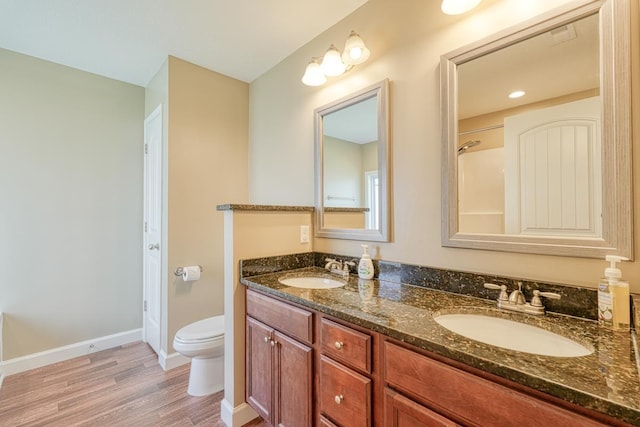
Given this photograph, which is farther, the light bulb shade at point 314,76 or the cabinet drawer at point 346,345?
the light bulb shade at point 314,76

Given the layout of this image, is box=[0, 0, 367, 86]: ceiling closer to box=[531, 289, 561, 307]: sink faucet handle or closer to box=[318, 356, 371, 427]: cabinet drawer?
box=[531, 289, 561, 307]: sink faucet handle

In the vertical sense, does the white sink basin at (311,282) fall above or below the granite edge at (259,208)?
below

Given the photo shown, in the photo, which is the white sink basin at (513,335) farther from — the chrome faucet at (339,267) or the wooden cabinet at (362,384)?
the chrome faucet at (339,267)

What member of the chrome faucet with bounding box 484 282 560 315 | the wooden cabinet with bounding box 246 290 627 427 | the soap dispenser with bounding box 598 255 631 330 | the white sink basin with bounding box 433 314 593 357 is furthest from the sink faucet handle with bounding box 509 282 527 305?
the wooden cabinet with bounding box 246 290 627 427

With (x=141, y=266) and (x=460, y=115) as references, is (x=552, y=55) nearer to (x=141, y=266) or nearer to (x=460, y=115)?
(x=460, y=115)

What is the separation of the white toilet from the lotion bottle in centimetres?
110

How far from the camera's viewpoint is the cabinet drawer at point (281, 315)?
4.11 ft

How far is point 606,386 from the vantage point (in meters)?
0.58

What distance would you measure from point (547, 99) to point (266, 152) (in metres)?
1.99

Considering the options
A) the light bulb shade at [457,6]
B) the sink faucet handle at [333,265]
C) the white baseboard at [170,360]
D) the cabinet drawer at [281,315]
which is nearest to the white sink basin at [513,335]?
the cabinet drawer at [281,315]

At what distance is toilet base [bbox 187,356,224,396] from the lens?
1.96 meters

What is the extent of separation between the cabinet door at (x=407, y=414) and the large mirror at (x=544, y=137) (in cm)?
70

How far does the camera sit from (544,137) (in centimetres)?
109

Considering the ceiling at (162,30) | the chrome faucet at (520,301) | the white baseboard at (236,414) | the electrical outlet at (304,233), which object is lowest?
the white baseboard at (236,414)
